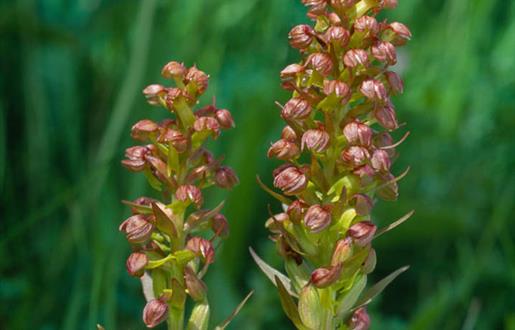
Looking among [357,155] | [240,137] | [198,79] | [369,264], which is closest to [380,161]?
[357,155]

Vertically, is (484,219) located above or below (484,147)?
below

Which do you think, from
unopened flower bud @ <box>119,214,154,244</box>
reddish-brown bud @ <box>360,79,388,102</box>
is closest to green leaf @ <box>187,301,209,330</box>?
unopened flower bud @ <box>119,214,154,244</box>

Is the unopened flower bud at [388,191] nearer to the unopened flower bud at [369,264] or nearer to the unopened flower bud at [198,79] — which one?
the unopened flower bud at [369,264]

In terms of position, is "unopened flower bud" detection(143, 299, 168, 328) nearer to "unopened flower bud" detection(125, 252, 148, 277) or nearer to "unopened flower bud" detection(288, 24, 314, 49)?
"unopened flower bud" detection(125, 252, 148, 277)

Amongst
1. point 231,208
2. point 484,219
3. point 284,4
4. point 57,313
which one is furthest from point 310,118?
point 284,4

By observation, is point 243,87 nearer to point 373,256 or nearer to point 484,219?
point 484,219

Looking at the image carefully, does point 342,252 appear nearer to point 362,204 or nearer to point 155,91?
point 362,204
